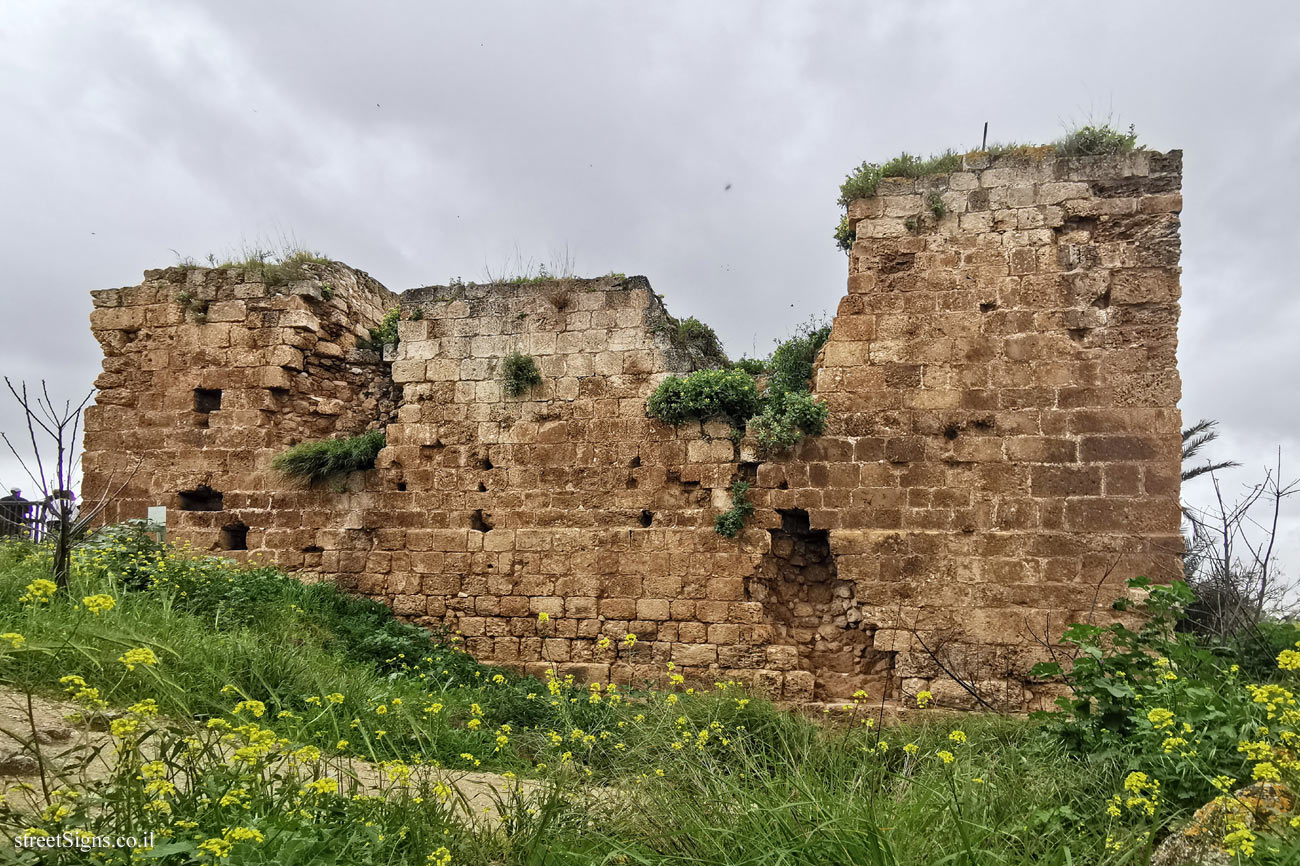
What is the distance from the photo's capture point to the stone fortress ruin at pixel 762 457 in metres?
7.28

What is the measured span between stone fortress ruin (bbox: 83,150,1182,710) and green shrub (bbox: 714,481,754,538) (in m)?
0.11

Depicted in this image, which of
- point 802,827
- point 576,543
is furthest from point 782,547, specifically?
point 802,827

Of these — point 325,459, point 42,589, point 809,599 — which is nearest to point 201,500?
point 325,459

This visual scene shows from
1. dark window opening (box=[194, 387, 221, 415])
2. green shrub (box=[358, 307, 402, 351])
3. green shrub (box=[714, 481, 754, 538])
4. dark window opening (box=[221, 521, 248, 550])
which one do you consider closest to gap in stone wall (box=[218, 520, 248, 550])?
dark window opening (box=[221, 521, 248, 550])

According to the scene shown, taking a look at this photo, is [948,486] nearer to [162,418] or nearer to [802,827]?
[802,827]

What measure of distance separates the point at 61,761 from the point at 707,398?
5.81 metres

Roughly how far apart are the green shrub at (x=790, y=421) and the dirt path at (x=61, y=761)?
3949 mm

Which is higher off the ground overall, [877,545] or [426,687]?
[877,545]

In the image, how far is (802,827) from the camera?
137 inches

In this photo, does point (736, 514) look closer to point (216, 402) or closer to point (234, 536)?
point (234, 536)

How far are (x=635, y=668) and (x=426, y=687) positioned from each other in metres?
2.04

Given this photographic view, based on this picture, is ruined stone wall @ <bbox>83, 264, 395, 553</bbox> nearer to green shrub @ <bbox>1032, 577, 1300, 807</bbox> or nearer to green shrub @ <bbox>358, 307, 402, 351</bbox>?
green shrub @ <bbox>358, 307, 402, 351</bbox>

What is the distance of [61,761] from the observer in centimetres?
387

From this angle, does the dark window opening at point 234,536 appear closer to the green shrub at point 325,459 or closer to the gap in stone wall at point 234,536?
the gap in stone wall at point 234,536
